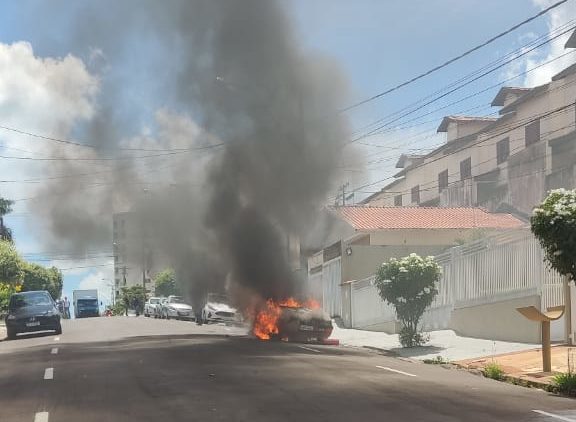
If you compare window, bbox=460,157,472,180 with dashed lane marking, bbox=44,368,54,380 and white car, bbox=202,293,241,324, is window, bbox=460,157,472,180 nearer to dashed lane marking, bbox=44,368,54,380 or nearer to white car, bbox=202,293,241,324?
white car, bbox=202,293,241,324

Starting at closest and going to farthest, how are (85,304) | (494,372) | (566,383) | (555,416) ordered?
(555,416), (566,383), (494,372), (85,304)

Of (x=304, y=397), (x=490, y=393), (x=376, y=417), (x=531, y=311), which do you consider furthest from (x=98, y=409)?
(x=531, y=311)

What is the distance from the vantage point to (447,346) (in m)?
16.5

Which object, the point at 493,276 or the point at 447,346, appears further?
the point at 493,276

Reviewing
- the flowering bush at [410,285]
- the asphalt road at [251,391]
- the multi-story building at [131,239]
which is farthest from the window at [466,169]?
the asphalt road at [251,391]

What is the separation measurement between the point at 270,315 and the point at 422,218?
66.8ft

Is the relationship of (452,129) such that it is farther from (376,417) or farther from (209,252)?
(376,417)

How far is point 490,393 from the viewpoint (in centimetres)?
930

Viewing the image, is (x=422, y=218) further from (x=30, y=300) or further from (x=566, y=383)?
(x=566, y=383)

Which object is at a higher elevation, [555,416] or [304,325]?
[555,416]

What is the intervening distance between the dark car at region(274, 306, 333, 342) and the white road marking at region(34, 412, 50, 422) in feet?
38.8

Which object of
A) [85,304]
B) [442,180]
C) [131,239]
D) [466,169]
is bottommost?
[85,304]

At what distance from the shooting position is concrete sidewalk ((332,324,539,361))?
14672 millimetres

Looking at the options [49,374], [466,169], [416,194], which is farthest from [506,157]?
[49,374]
